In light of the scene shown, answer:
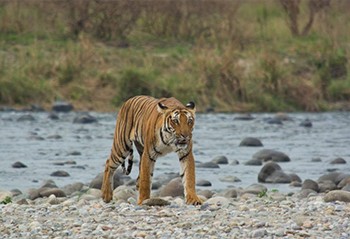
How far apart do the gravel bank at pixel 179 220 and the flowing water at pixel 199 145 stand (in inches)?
200

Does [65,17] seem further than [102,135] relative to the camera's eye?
Yes

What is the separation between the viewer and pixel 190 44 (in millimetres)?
36125

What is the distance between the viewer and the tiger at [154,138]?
12250 mm

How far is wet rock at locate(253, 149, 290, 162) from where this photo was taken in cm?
2147

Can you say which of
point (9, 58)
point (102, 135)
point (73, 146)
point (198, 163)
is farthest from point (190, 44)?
point (198, 163)

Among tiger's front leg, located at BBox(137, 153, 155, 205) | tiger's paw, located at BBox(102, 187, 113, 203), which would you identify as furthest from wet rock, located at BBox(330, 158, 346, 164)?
tiger's front leg, located at BBox(137, 153, 155, 205)

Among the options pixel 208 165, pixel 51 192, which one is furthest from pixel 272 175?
pixel 51 192

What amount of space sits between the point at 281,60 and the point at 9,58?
743cm

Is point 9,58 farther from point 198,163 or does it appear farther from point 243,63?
point 198,163

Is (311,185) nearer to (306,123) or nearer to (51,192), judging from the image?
(51,192)

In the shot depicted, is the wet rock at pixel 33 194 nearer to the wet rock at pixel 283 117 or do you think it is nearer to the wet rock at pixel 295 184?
the wet rock at pixel 295 184

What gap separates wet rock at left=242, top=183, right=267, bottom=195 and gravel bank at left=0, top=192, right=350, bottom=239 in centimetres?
302

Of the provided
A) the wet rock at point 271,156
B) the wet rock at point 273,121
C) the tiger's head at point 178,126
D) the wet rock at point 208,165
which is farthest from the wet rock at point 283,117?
the tiger's head at point 178,126

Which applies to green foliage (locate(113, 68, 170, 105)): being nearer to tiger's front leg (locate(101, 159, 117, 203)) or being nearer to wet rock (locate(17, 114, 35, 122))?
wet rock (locate(17, 114, 35, 122))
